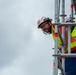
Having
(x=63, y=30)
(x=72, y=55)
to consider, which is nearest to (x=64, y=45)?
(x=63, y=30)

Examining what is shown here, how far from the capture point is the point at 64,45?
16.3 metres

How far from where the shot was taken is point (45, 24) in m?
16.7

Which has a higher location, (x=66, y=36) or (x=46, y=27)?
(x=46, y=27)

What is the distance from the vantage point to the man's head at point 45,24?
54.6 feet

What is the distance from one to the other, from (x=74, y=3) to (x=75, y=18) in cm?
51

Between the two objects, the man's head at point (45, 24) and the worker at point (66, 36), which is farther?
the man's head at point (45, 24)

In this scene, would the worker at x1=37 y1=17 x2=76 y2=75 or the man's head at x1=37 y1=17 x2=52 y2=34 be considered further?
the man's head at x1=37 y1=17 x2=52 y2=34

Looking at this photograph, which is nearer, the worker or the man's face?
the worker

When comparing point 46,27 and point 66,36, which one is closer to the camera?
point 66,36

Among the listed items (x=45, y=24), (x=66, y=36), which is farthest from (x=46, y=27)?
(x=66, y=36)

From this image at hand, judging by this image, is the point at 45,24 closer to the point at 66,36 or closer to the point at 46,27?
the point at 46,27

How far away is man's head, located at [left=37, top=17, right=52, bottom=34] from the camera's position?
16.6 m

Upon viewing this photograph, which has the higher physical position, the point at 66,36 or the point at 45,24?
the point at 45,24

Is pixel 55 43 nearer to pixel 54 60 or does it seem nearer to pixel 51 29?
pixel 54 60
